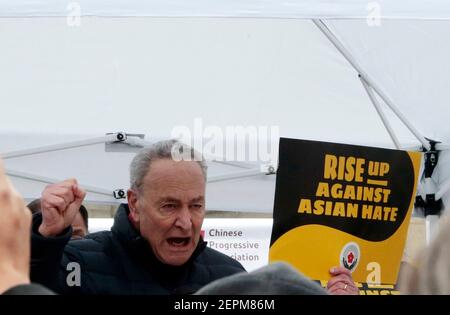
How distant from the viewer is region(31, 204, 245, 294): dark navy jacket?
93.9 inches

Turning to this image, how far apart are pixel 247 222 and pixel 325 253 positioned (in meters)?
1.50

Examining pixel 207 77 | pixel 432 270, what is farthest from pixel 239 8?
pixel 432 270

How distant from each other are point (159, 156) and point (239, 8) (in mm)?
669

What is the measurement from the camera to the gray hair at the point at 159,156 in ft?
8.55

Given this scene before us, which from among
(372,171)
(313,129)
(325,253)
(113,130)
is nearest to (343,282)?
(325,253)

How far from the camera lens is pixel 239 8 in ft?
9.81

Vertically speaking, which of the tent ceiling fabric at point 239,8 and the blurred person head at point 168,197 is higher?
the tent ceiling fabric at point 239,8

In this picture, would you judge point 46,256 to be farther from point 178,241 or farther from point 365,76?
point 365,76

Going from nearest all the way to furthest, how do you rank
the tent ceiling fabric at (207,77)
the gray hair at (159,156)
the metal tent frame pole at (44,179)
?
the gray hair at (159,156) → the tent ceiling fabric at (207,77) → the metal tent frame pole at (44,179)

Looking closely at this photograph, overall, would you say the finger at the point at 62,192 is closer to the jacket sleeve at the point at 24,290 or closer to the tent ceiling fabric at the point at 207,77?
the jacket sleeve at the point at 24,290

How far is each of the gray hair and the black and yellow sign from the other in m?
0.26

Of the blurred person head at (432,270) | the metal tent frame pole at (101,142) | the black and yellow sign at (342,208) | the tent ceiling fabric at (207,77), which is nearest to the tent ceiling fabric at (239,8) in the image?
the tent ceiling fabric at (207,77)

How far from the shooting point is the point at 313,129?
3.71m

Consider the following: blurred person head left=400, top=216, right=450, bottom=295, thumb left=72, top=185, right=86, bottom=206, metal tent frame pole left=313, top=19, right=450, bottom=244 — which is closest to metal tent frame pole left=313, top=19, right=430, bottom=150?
metal tent frame pole left=313, top=19, right=450, bottom=244
